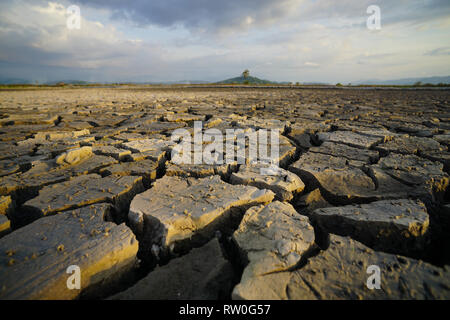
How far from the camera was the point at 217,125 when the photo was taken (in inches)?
148

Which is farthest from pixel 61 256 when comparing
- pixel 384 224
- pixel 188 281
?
pixel 384 224

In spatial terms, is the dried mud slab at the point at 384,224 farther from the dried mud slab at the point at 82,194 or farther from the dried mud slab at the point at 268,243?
the dried mud slab at the point at 82,194

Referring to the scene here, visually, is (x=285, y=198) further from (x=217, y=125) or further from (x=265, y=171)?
(x=217, y=125)

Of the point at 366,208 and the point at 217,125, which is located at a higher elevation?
the point at 217,125

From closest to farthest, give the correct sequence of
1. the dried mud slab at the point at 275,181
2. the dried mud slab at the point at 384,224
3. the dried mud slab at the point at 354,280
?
the dried mud slab at the point at 354,280 → the dried mud slab at the point at 384,224 → the dried mud slab at the point at 275,181

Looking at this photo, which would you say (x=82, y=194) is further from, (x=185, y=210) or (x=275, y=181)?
(x=275, y=181)

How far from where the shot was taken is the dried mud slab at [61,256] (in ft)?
2.77

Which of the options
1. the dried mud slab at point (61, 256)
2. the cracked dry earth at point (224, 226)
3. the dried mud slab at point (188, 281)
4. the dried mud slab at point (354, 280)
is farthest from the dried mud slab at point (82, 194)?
the dried mud slab at point (354, 280)

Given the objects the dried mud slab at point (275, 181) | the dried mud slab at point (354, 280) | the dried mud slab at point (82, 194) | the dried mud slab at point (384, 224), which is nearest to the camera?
the dried mud slab at point (354, 280)

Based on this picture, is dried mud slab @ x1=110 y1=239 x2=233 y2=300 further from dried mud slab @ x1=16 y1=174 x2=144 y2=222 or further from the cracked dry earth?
dried mud slab @ x1=16 y1=174 x2=144 y2=222

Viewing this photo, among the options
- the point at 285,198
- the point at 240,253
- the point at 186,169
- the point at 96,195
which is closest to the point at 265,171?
the point at 285,198

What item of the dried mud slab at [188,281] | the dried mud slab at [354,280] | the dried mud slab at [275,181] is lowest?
the dried mud slab at [188,281]
